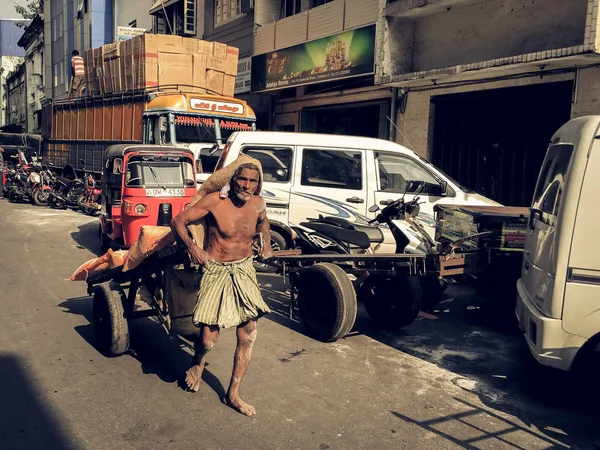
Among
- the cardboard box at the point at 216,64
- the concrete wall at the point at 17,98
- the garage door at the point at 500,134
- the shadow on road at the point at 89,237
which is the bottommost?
the shadow on road at the point at 89,237

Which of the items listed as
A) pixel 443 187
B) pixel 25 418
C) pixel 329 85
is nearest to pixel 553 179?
pixel 443 187

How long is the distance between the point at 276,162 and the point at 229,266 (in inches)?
169

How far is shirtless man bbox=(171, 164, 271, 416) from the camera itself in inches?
155

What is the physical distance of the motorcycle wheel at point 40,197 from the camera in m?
17.6

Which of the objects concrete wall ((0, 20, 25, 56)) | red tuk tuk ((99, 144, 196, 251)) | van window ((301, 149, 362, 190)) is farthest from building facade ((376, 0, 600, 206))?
concrete wall ((0, 20, 25, 56))

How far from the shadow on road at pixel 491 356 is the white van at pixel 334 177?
1229 millimetres

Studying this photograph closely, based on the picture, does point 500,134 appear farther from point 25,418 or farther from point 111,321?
point 25,418

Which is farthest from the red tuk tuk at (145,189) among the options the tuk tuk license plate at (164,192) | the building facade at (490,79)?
the building facade at (490,79)

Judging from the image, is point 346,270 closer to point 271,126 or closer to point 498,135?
point 498,135

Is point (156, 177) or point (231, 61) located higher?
point (231, 61)

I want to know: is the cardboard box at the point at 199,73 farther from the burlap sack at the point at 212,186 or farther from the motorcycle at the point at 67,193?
the burlap sack at the point at 212,186

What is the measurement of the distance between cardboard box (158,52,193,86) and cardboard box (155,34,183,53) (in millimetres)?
111

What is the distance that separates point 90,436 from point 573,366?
3291 mm

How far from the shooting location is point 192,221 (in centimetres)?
404
